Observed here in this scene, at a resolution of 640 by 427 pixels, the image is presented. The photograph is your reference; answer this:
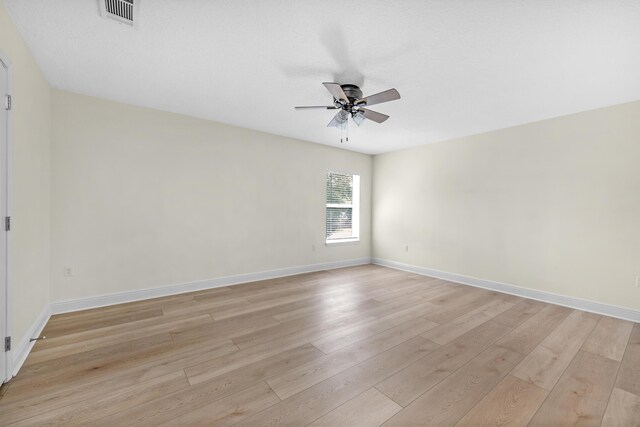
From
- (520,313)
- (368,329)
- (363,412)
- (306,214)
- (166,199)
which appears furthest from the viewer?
(306,214)

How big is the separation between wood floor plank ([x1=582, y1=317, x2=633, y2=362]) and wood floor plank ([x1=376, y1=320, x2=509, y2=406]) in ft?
2.21

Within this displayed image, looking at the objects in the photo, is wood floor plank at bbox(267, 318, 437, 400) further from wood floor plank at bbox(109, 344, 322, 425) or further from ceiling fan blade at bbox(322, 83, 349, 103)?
ceiling fan blade at bbox(322, 83, 349, 103)

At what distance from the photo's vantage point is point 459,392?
1.74m

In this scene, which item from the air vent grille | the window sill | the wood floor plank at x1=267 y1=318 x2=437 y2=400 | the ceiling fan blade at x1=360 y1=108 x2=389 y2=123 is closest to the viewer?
the air vent grille

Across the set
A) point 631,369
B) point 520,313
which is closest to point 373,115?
point 520,313

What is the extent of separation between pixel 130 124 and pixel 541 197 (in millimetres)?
5638

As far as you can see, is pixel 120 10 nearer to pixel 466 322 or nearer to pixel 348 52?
pixel 348 52

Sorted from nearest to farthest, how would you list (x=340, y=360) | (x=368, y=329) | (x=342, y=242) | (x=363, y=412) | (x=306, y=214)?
(x=363, y=412)
(x=340, y=360)
(x=368, y=329)
(x=306, y=214)
(x=342, y=242)

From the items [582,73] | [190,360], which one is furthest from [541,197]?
[190,360]

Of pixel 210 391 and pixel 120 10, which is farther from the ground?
pixel 120 10

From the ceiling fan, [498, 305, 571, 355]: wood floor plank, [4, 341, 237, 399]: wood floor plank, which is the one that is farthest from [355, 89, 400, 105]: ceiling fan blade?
[4, 341, 237, 399]: wood floor plank

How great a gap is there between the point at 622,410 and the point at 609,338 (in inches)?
52.8

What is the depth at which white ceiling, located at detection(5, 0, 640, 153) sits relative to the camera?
1.73m

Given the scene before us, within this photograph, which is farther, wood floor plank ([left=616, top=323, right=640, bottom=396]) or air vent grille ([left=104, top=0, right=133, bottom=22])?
wood floor plank ([left=616, top=323, right=640, bottom=396])
